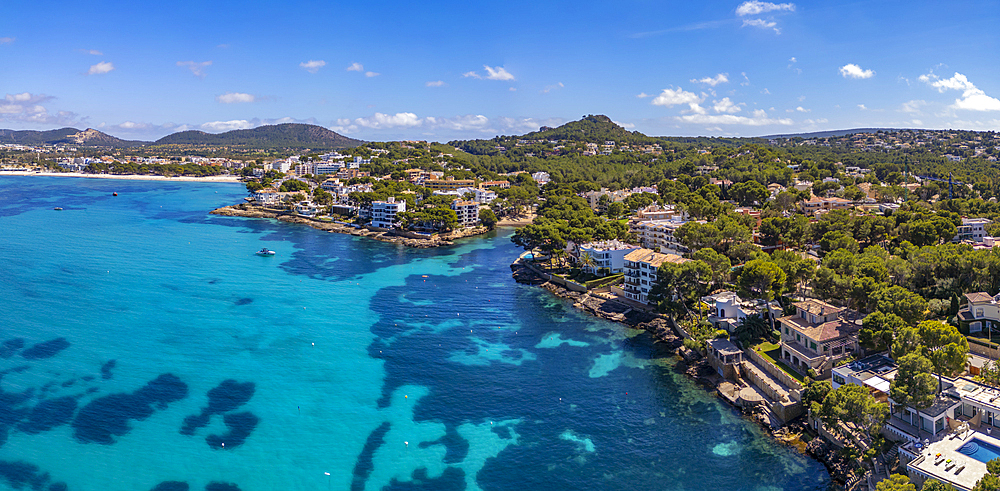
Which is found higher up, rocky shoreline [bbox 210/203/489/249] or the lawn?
rocky shoreline [bbox 210/203/489/249]

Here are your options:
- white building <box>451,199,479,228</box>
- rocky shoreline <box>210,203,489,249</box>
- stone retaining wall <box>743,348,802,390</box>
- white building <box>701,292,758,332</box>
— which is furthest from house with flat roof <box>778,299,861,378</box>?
white building <box>451,199,479,228</box>

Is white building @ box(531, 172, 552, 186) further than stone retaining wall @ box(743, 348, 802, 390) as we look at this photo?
Yes

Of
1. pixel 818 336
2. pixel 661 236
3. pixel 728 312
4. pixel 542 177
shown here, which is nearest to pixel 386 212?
pixel 661 236

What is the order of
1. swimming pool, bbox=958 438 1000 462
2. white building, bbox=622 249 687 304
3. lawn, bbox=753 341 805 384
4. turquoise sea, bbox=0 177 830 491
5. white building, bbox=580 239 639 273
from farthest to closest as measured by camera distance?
1. white building, bbox=580 239 639 273
2. white building, bbox=622 249 687 304
3. lawn, bbox=753 341 805 384
4. turquoise sea, bbox=0 177 830 491
5. swimming pool, bbox=958 438 1000 462

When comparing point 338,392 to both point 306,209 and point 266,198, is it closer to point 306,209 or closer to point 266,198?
point 306,209

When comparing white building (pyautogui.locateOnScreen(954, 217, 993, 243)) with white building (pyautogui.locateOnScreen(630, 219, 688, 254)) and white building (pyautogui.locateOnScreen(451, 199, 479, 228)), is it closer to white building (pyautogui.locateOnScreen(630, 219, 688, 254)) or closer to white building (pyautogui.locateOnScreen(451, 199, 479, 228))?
white building (pyautogui.locateOnScreen(630, 219, 688, 254))

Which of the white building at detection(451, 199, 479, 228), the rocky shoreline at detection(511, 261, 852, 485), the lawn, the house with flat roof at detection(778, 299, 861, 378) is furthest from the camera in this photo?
the white building at detection(451, 199, 479, 228)

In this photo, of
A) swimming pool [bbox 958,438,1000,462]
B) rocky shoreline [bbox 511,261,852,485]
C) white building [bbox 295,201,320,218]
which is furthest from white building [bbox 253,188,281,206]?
swimming pool [bbox 958,438,1000,462]

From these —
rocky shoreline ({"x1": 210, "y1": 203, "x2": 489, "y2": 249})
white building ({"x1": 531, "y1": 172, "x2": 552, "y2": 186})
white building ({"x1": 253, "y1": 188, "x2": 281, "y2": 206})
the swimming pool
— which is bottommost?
the swimming pool
